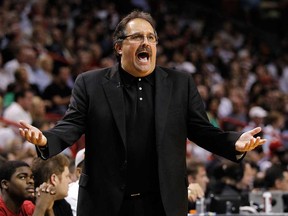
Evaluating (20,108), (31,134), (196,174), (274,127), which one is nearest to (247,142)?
(31,134)

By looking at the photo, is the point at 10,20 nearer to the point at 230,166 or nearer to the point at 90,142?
the point at 230,166

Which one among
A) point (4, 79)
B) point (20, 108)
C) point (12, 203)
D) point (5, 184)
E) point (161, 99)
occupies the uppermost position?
point (4, 79)

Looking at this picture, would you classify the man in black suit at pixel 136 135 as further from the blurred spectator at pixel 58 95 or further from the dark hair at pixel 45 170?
the blurred spectator at pixel 58 95

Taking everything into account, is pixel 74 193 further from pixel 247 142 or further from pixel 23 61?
pixel 23 61

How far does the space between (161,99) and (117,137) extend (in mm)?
322

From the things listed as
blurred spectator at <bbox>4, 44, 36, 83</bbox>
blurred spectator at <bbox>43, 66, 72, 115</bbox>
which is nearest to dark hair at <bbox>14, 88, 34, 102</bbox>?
blurred spectator at <bbox>43, 66, 72, 115</bbox>

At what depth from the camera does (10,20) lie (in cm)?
1228

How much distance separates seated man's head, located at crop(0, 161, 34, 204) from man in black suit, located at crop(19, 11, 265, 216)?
0.91m

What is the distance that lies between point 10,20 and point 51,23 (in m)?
1.32

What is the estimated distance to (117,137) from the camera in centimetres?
416

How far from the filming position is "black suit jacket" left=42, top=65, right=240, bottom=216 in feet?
13.5

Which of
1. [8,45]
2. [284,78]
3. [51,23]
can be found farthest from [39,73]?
[284,78]

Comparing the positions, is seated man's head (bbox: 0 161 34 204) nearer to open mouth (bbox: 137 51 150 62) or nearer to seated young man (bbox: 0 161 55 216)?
seated young man (bbox: 0 161 55 216)

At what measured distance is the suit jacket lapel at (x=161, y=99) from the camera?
416cm
